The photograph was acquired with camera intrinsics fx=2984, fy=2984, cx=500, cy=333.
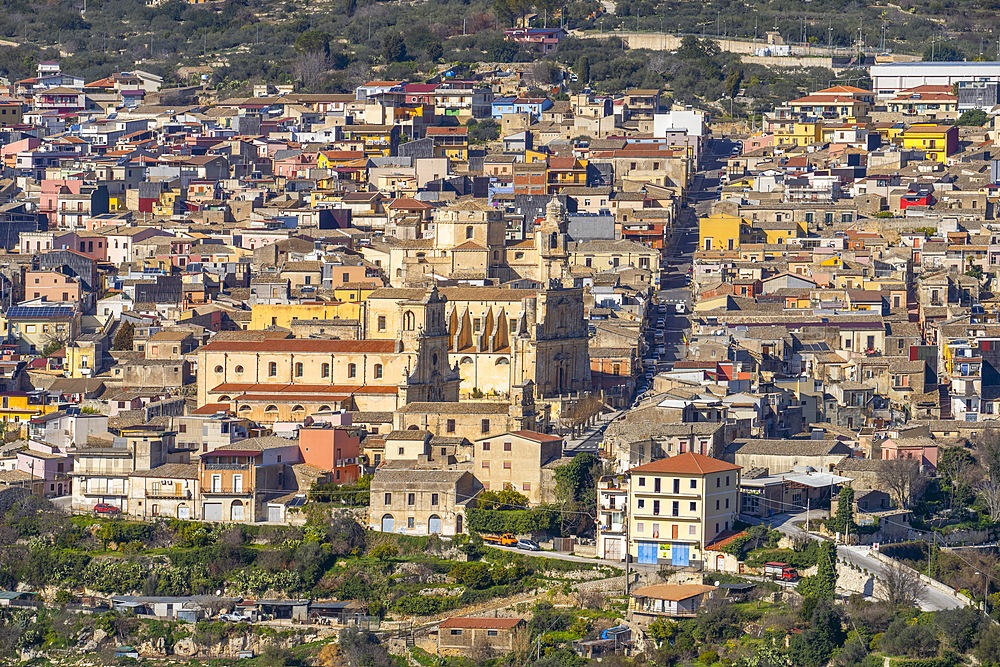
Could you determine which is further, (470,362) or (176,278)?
(176,278)

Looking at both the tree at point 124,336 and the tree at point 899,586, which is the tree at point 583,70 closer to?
the tree at point 124,336

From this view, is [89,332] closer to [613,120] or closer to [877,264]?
[877,264]

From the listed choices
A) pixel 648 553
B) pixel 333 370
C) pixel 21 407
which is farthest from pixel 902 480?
pixel 21 407

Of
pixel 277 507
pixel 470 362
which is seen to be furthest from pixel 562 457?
pixel 470 362

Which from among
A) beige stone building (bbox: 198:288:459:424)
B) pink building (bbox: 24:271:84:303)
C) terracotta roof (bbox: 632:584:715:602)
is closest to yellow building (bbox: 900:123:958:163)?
pink building (bbox: 24:271:84:303)

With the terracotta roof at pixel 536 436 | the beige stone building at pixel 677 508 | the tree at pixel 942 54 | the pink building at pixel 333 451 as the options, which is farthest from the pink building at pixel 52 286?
the tree at pixel 942 54

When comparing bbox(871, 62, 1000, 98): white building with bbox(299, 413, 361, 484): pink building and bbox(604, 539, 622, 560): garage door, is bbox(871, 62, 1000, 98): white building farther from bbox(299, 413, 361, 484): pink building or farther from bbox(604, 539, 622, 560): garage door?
bbox(604, 539, 622, 560): garage door
